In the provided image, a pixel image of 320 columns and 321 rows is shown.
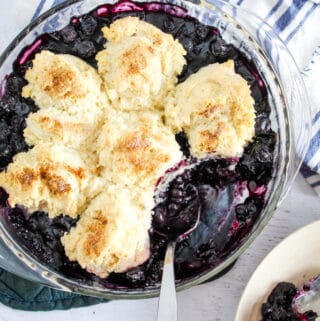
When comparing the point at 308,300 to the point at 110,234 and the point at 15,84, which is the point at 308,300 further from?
the point at 15,84

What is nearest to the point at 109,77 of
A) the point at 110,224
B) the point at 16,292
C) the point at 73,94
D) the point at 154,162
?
the point at 73,94

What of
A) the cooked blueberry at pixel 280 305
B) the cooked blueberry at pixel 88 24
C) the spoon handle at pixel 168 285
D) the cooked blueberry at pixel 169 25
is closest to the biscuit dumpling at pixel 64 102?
the cooked blueberry at pixel 88 24

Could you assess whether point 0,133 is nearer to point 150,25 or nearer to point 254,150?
point 150,25

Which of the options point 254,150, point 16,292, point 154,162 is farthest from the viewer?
point 16,292

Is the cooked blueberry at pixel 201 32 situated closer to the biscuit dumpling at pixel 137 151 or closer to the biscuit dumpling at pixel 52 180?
the biscuit dumpling at pixel 137 151

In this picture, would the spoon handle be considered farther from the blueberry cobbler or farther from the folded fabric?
the folded fabric
